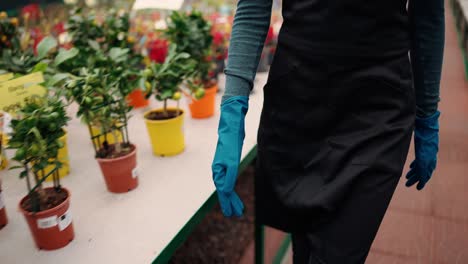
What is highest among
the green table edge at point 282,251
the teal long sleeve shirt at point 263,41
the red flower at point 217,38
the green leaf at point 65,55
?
the teal long sleeve shirt at point 263,41

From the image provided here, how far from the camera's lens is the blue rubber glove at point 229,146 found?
0.99 metres

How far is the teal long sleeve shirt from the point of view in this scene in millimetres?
982

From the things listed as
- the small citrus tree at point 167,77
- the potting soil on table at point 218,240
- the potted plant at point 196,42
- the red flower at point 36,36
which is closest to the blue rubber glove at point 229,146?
the small citrus tree at point 167,77

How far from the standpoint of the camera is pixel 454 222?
87.7 inches

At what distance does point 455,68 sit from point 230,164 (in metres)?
5.12

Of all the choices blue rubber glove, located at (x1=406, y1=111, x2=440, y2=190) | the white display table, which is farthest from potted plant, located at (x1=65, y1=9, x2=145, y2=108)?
blue rubber glove, located at (x1=406, y1=111, x2=440, y2=190)

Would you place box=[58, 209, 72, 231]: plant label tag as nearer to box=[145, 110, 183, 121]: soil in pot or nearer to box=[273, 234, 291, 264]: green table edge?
box=[145, 110, 183, 121]: soil in pot

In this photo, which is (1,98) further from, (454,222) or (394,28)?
(454,222)

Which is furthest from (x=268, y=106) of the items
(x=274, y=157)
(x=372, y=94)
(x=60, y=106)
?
(x=60, y=106)

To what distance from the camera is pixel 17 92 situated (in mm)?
1150

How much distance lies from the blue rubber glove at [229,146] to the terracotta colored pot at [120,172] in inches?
16.1

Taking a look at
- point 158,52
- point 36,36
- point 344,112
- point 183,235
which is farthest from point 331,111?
point 36,36

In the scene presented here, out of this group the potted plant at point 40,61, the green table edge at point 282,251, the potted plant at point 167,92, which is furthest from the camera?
the green table edge at point 282,251

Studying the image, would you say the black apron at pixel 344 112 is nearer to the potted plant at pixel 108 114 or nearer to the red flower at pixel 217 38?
the potted plant at pixel 108 114
